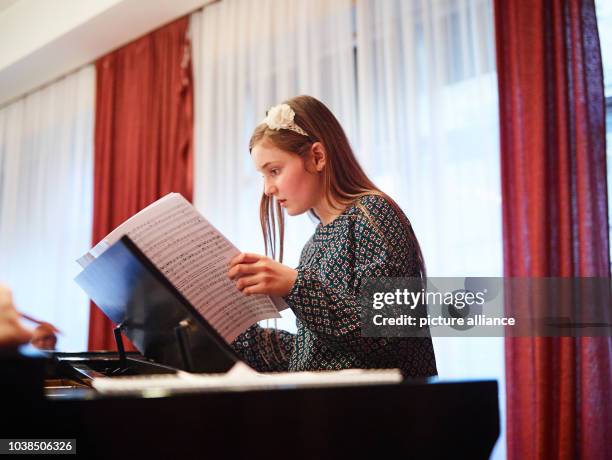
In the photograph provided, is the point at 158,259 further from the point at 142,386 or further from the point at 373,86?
the point at 373,86

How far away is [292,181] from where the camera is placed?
1543mm

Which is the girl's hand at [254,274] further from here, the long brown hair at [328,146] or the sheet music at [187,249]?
the long brown hair at [328,146]

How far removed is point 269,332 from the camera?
64.1 inches

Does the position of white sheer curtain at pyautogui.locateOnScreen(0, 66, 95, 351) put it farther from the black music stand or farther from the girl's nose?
the black music stand

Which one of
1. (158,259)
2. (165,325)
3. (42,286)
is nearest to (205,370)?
(165,325)

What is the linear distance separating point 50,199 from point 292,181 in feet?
10.9

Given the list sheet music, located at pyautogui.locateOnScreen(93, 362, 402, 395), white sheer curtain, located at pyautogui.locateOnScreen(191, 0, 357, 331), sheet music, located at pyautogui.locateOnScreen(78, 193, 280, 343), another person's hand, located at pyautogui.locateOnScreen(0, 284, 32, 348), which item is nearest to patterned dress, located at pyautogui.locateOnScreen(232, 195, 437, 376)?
sheet music, located at pyautogui.locateOnScreen(78, 193, 280, 343)

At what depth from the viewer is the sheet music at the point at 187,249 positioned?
1.14 metres

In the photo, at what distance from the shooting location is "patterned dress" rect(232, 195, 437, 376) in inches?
48.6

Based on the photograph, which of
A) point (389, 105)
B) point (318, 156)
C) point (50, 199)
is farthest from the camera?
point (50, 199)

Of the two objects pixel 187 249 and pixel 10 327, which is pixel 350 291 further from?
pixel 10 327

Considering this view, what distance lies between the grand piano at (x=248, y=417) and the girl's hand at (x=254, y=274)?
191mm

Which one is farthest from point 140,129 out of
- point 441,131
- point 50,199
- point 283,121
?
point 283,121

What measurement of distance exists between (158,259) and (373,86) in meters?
1.88
